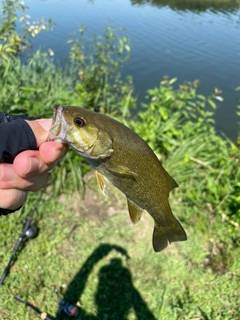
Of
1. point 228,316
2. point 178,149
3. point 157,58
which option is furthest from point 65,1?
point 228,316

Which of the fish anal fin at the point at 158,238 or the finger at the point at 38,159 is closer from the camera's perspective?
the finger at the point at 38,159

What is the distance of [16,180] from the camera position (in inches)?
63.4

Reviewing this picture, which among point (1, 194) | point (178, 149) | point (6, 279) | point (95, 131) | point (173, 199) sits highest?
point (95, 131)

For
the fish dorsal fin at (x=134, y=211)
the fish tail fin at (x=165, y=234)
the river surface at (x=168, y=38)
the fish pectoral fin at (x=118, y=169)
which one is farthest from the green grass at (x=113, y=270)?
the river surface at (x=168, y=38)

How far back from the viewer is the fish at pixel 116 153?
1.62 m

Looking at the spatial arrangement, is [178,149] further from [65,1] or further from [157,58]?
[65,1]

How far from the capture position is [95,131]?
1665 mm

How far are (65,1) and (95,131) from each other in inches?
649

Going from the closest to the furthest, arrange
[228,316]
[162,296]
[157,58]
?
[228,316] → [162,296] → [157,58]

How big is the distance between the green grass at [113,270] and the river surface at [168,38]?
4413 millimetres

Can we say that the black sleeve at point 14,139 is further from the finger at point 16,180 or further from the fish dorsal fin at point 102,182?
the fish dorsal fin at point 102,182

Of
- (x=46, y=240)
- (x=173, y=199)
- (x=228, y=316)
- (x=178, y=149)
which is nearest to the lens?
(x=228, y=316)

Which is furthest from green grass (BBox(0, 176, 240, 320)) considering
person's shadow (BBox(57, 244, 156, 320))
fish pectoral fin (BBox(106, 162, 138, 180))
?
fish pectoral fin (BBox(106, 162, 138, 180))

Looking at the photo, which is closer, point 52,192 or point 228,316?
point 228,316
